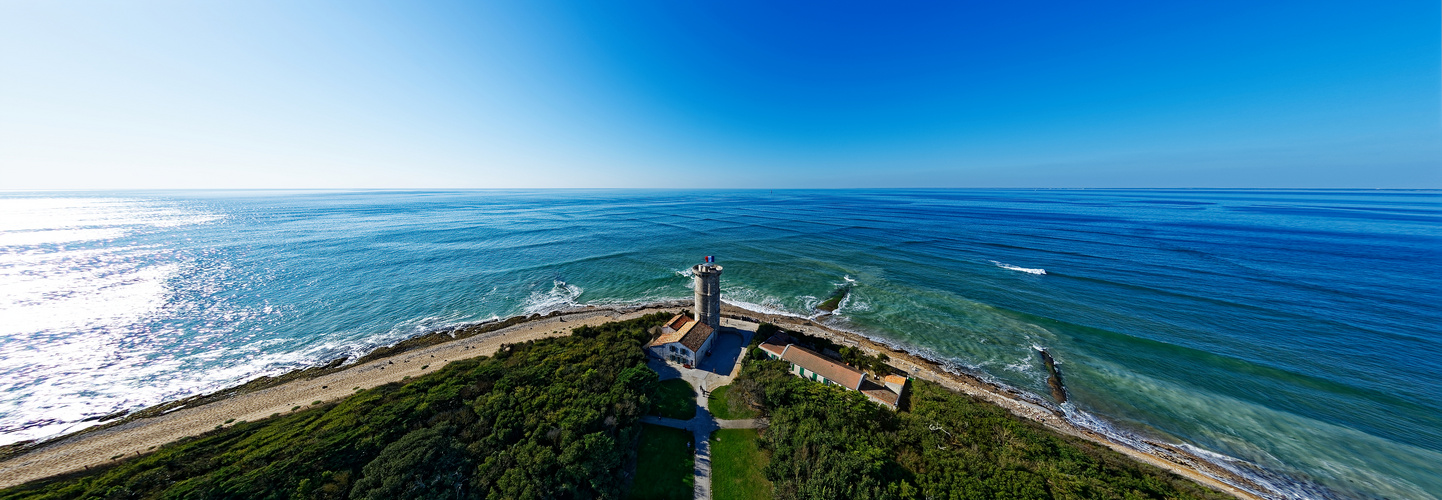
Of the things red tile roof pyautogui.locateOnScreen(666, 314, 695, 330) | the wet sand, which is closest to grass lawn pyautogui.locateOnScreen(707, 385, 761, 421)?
red tile roof pyautogui.locateOnScreen(666, 314, 695, 330)

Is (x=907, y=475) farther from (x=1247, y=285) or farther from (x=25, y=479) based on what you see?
(x=1247, y=285)

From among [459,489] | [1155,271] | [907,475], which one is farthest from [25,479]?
[1155,271]

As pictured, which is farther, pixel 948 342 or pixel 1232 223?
pixel 1232 223

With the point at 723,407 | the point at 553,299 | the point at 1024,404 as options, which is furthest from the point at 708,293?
the point at 1024,404

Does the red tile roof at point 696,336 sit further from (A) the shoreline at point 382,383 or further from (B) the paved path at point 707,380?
(A) the shoreline at point 382,383

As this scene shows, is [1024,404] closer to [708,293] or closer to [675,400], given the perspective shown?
[708,293]
